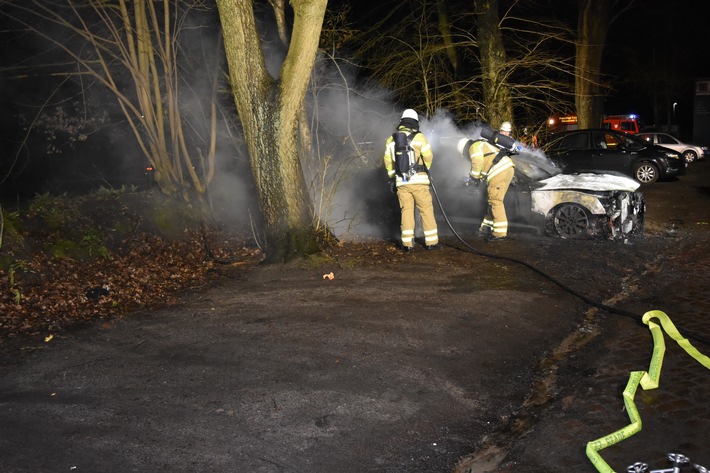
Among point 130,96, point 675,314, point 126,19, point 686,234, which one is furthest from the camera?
point 130,96

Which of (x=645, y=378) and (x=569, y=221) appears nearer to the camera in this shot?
(x=645, y=378)

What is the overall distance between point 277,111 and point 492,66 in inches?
289

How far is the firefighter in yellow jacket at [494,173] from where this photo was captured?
32.1 feet

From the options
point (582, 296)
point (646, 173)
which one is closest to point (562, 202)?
point (582, 296)

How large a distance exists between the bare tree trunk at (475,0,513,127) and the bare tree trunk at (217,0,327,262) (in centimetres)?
616

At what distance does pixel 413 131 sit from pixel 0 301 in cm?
568

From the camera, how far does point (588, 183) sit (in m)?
9.80

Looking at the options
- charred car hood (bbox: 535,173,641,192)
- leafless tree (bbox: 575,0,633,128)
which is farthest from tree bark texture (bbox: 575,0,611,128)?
charred car hood (bbox: 535,173,641,192)

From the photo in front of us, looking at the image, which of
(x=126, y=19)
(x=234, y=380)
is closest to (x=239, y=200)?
(x=126, y=19)

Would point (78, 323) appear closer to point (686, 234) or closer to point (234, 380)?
point (234, 380)

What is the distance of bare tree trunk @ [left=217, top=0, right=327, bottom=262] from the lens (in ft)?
27.5

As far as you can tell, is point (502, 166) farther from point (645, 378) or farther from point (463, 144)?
point (645, 378)

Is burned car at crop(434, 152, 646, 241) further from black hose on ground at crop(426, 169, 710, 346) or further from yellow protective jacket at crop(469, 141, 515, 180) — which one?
black hose on ground at crop(426, 169, 710, 346)

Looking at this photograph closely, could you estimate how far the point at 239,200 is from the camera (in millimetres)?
12031
